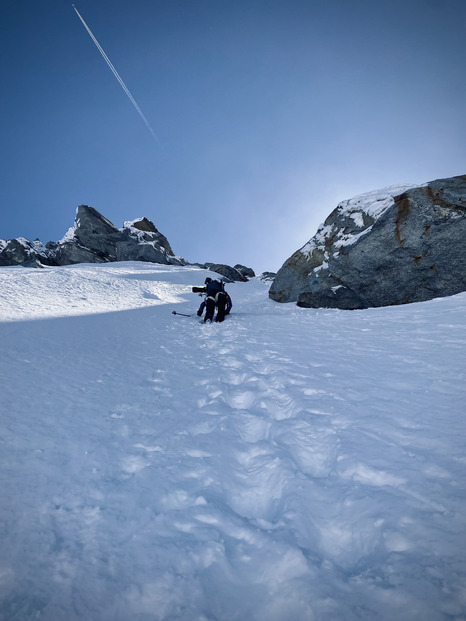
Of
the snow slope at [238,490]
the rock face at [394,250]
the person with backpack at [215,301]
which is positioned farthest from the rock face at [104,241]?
the snow slope at [238,490]

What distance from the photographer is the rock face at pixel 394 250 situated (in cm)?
782

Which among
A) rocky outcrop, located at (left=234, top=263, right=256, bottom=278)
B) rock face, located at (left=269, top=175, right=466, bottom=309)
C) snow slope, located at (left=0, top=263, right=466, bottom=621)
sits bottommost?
snow slope, located at (left=0, top=263, right=466, bottom=621)

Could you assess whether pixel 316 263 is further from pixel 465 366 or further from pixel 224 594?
pixel 224 594

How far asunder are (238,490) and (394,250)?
362 inches

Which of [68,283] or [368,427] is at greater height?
[68,283]

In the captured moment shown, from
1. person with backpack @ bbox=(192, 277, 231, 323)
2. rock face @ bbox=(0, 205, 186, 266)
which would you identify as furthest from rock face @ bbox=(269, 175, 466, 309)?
rock face @ bbox=(0, 205, 186, 266)

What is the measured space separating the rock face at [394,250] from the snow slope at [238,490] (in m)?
5.23

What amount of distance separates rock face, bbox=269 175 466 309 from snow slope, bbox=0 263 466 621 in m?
5.23

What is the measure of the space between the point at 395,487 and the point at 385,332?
3946mm

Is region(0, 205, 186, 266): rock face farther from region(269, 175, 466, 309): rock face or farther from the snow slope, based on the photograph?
the snow slope

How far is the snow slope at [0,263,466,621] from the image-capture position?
1242 mm

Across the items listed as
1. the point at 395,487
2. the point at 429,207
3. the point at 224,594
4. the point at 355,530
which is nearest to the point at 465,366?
the point at 395,487

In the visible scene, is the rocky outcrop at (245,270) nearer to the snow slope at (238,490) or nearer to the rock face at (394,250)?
the rock face at (394,250)

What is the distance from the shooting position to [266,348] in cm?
501
